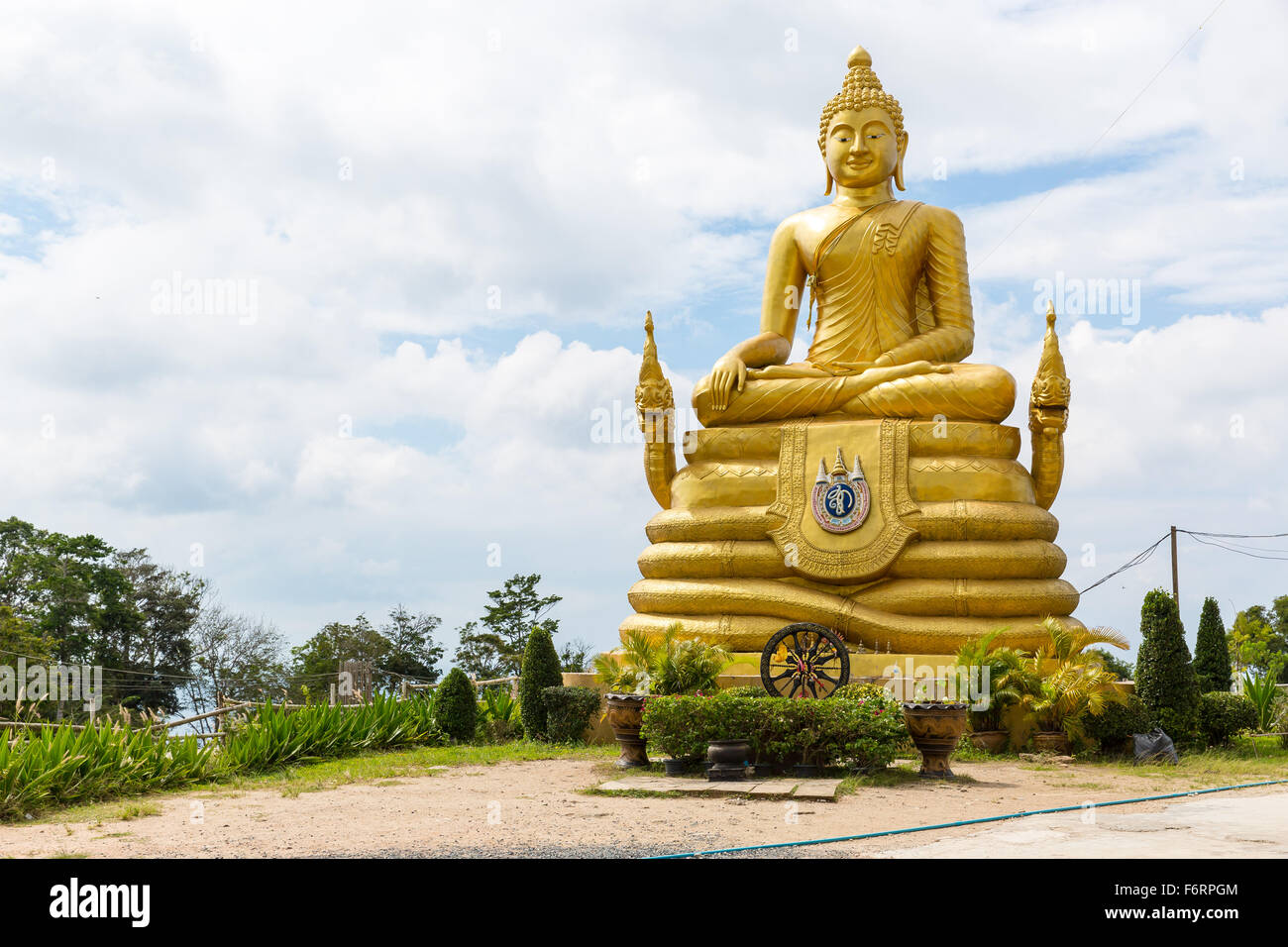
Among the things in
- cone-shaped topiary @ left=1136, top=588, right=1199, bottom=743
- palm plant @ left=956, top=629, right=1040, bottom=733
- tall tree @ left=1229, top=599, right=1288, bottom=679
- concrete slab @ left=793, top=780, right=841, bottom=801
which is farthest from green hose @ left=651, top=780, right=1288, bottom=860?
tall tree @ left=1229, top=599, right=1288, bottom=679

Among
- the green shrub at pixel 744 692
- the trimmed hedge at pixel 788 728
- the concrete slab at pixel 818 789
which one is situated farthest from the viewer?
the green shrub at pixel 744 692

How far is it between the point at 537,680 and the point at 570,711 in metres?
0.96

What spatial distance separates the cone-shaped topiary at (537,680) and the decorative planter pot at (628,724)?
3.55m

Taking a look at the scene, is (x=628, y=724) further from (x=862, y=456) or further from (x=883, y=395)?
(x=883, y=395)

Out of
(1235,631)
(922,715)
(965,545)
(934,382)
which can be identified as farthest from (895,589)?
(1235,631)

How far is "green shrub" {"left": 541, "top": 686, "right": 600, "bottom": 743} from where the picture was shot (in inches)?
602

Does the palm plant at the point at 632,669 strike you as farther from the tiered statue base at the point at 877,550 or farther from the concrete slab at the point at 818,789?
the concrete slab at the point at 818,789

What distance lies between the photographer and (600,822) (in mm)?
8727

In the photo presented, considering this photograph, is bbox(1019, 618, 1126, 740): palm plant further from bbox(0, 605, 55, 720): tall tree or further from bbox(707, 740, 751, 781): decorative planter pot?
bbox(0, 605, 55, 720): tall tree

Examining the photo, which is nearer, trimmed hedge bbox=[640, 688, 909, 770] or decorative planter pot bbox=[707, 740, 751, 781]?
decorative planter pot bbox=[707, 740, 751, 781]

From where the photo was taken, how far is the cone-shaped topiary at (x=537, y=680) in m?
15.9

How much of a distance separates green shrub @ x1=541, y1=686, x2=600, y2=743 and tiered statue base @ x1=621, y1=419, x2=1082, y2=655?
59.6 inches

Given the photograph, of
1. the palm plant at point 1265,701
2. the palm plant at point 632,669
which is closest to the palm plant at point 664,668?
the palm plant at point 632,669

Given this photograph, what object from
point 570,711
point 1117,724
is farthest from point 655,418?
point 1117,724
